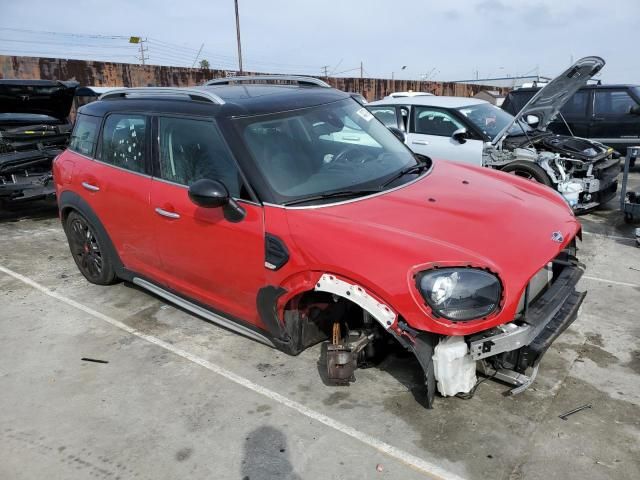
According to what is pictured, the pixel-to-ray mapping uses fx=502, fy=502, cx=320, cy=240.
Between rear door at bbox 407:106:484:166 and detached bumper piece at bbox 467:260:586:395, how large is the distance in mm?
4359

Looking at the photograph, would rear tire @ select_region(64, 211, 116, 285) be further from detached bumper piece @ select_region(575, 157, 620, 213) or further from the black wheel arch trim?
detached bumper piece @ select_region(575, 157, 620, 213)

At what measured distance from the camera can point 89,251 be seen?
484 cm

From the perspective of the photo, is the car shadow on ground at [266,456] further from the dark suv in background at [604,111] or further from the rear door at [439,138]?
the dark suv in background at [604,111]

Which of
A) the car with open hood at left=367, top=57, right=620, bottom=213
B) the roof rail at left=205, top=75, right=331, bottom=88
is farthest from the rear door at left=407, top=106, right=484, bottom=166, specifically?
the roof rail at left=205, top=75, right=331, bottom=88

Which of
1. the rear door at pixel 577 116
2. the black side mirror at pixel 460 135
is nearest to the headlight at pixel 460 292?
the black side mirror at pixel 460 135

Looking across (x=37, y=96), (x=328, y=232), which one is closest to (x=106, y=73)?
(x=37, y=96)

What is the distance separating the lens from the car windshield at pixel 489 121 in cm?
740

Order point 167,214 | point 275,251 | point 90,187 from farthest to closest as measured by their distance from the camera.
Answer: point 90,187 < point 167,214 < point 275,251

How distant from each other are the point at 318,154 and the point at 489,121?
509cm

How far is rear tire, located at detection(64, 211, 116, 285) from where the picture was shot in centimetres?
457

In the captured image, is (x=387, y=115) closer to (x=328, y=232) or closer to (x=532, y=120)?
(x=532, y=120)

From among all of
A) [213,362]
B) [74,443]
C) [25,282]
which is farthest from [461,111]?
[74,443]

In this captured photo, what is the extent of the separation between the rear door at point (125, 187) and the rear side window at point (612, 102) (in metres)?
9.42

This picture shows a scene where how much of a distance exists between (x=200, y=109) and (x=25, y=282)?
3.17m
